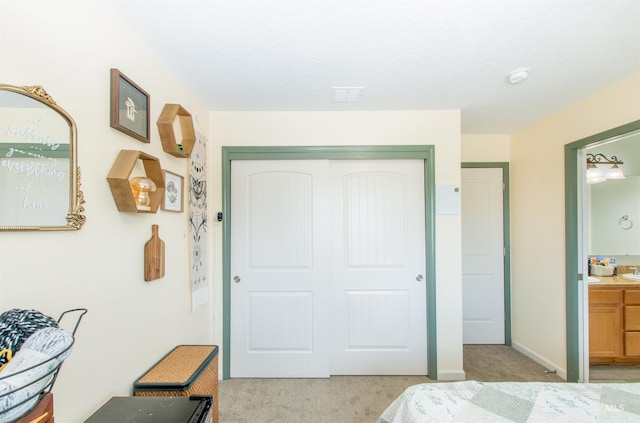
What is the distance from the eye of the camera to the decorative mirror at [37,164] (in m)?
0.84

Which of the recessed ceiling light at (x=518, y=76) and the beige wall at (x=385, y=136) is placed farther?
the beige wall at (x=385, y=136)

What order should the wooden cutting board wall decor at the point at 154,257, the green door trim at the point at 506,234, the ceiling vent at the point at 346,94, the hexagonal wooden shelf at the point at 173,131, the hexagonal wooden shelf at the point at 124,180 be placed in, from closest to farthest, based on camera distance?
the hexagonal wooden shelf at the point at 124,180, the wooden cutting board wall decor at the point at 154,257, the hexagonal wooden shelf at the point at 173,131, the ceiling vent at the point at 346,94, the green door trim at the point at 506,234

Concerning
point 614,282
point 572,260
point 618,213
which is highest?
point 618,213

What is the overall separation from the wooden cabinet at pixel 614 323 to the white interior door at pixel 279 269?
2435 mm

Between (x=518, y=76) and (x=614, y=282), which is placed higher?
(x=518, y=76)

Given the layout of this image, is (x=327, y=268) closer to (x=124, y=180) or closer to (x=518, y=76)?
(x=124, y=180)

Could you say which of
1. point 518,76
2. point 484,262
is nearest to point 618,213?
point 484,262

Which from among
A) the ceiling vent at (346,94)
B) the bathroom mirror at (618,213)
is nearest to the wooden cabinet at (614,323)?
the bathroom mirror at (618,213)

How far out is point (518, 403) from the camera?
1174 millimetres

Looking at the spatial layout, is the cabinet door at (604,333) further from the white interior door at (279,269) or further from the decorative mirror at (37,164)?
the decorative mirror at (37,164)

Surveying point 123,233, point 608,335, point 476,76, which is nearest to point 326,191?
point 476,76

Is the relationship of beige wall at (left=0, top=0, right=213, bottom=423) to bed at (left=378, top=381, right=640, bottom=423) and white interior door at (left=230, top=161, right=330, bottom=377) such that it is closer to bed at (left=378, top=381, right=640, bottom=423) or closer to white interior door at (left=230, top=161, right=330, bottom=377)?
white interior door at (left=230, top=161, right=330, bottom=377)

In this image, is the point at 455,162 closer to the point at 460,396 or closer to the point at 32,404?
the point at 460,396

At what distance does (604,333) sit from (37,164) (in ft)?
13.4
